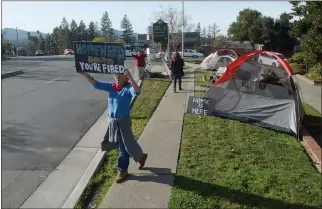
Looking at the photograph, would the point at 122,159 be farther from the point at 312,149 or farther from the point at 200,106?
the point at 200,106

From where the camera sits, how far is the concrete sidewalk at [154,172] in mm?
4453

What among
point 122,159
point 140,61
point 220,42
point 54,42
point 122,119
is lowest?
point 122,159

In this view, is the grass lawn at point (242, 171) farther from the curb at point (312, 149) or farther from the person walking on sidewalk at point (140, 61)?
the person walking on sidewalk at point (140, 61)

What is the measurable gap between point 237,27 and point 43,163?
44.6 m

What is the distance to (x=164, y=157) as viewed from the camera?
5.95 m

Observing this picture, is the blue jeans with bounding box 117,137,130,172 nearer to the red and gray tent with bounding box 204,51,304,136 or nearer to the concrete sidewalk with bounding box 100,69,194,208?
the concrete sidewalk with bounding box 100,69,194,208

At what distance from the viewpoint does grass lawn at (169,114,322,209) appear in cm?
451

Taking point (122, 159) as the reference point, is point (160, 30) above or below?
above

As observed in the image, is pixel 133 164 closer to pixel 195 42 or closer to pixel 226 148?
pixel 226 148

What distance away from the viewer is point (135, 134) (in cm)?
741

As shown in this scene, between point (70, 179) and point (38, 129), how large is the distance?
333 cm

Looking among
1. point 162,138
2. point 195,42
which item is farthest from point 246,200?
point 195,42

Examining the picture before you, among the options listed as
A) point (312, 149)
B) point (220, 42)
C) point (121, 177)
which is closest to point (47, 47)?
point (220, 42)

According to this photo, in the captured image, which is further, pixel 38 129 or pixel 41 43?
pixel 41 43
